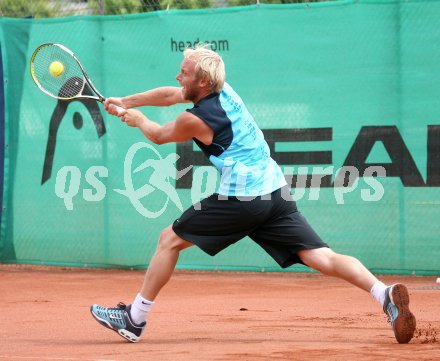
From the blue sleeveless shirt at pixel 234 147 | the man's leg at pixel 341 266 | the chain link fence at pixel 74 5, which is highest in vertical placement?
the chain link fence at pixel 74 5

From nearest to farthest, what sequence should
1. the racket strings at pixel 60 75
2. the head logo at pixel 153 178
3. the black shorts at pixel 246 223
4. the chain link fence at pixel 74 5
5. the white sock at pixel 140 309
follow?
1. the black shorts at pixel 246 223
2. the white sock at pixel 140 309
3. the racket strings at pixel 60 75
4. the head logo at pixel 153 178
5. the chain link fence at pixel 74 5

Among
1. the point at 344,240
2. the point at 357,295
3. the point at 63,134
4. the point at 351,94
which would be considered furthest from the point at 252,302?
the point at 63,134

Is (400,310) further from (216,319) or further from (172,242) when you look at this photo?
(216,319)

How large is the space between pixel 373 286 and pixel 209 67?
142cm

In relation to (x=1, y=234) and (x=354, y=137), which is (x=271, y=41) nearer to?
(x=354, y=137)

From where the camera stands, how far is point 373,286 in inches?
203

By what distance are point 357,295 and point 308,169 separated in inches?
55.9

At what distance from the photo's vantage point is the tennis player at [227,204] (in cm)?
520

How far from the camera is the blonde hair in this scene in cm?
520

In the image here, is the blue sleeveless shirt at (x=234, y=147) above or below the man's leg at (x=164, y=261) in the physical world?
above

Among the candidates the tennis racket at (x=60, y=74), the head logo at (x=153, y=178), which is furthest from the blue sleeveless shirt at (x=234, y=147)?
the head logo at (x=153, y=178)

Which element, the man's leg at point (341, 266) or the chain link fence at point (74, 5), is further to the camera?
the chain link fence at point (74, 5)

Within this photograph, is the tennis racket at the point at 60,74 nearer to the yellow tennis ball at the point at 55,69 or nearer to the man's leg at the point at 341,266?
the yellow tennis ball at the point at 55,69

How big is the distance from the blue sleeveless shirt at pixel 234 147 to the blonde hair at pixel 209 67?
0.24 ft
